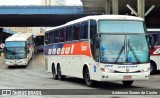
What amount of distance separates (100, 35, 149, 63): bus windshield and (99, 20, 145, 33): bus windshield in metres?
0.29

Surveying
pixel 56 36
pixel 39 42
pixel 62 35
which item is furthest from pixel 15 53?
pixel 39 42

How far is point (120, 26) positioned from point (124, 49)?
3.72 feet

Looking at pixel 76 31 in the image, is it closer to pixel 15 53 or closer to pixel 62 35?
pixel 62 35

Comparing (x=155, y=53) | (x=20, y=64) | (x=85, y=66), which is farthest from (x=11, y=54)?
(x=85, y=66)

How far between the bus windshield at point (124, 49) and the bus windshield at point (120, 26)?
289 millimetres

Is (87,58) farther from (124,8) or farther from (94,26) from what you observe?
(124,8)

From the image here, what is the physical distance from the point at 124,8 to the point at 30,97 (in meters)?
43.4

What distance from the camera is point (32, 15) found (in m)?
66.9

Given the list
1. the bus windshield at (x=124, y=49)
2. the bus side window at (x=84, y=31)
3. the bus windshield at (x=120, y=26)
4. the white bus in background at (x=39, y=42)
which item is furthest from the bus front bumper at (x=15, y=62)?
the bus windshield at (x=124, y=49)

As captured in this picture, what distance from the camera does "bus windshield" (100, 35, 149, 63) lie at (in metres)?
17.4

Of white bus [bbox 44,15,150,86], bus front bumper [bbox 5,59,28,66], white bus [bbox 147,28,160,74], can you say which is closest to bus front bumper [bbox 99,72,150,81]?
white bus [bbox 44,15,150,86]

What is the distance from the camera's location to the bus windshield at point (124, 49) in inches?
684

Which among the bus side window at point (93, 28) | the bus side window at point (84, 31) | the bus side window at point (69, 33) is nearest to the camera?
the bus side window at point (93, 28)

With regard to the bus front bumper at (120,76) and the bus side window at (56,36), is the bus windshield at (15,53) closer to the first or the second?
the bus side window at (56,36)
